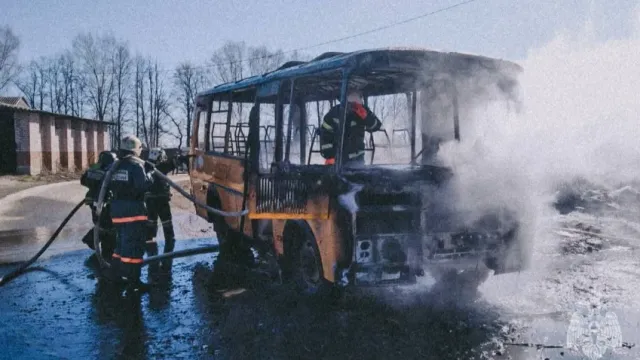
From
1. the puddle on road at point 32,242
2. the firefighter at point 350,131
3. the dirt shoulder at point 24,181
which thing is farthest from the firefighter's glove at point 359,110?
the dirt shoulder at point 24,181

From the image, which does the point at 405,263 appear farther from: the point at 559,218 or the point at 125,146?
the point at 559,218

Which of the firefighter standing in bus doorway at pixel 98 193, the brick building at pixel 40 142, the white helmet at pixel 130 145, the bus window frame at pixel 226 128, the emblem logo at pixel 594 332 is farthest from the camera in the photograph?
the brick building at pixel 40 142

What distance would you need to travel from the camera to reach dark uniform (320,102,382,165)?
5.37m

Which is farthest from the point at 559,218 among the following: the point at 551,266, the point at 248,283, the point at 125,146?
the point at 125,146

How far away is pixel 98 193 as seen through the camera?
7434 millimetres

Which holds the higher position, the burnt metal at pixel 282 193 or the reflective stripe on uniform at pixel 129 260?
the burnt metal at pixel 282 193

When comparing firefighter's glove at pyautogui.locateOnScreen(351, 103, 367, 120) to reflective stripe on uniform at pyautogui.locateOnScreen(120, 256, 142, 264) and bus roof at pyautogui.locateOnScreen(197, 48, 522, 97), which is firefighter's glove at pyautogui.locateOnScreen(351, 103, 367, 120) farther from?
reflective stripe on uniform at pyautogui.locateOnScreen(120, 256, 142, 264)

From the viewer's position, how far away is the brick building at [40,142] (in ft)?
87.1

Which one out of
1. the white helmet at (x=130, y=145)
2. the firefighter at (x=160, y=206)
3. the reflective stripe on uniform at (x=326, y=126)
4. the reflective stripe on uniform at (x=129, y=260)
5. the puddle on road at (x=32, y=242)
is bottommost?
the puddle on road at (x=32, y=242)

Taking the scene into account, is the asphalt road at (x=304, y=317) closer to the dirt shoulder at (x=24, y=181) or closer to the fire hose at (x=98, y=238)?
the fire hose at (x=98, y=238)

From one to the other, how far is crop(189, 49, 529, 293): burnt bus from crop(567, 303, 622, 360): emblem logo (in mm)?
846

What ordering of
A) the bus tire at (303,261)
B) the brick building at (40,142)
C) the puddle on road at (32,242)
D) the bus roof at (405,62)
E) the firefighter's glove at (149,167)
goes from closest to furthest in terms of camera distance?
the bus roof at (405,62) → the bus tire at (303,261) → the firefighter's glove at (149,167) → the puddle on road at (32,242) → the brick building at (40,142)

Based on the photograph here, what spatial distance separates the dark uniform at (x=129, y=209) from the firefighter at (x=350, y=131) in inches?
97.6

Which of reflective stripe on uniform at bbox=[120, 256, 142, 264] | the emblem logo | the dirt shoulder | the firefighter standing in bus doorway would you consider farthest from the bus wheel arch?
the dirt shoulder
